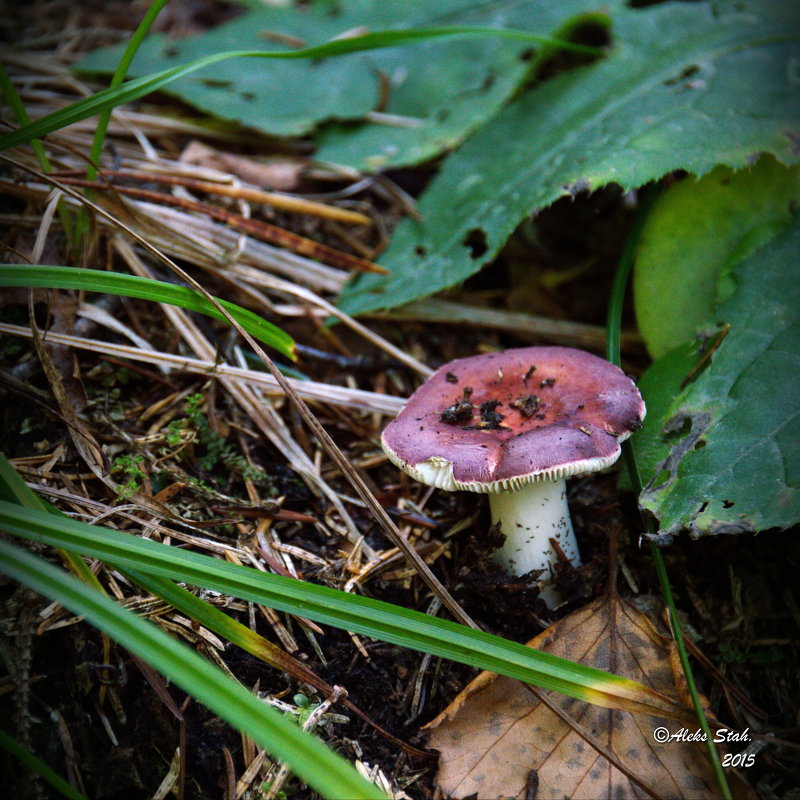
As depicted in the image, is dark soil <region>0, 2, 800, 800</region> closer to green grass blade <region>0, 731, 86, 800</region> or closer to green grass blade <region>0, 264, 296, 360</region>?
green grass blade <region>0, 731, 86, 800</region>

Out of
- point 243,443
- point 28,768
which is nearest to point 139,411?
point 243,443

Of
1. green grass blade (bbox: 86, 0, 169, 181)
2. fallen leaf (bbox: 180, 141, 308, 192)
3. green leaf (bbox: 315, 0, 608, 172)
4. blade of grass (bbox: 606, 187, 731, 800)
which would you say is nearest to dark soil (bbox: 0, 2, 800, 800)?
blade of grass (bbox: 606, 187, 731, 800)

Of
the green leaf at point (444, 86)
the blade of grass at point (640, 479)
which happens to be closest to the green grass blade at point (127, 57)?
the green leaf at point (444, 86)

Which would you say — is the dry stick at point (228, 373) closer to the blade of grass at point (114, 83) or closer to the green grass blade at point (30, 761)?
the blade of grass at point (114, 83)

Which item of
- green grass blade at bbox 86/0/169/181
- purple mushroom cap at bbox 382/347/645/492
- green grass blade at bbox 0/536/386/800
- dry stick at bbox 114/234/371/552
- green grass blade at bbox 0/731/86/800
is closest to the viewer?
green grass blade at bbox 0/536/386/800

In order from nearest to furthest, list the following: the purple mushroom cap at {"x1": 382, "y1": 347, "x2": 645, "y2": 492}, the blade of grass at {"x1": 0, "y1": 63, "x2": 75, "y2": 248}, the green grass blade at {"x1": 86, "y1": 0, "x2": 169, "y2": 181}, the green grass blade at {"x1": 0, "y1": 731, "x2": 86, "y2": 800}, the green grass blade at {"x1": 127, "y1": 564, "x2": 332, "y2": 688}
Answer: the green grass blade at {"x1": 0, "y1": 731, "x2": 86, "y2": 800} < the green grass blade at {"x1": 127, "y1": 564, "x2": 332, "y2": 688} < the purple mushroom cap at {"x1": 382, "y1": 347, "x2": 645, "y2": 492} < the green grass blade at {"x1": 86, "y1": 0, "x2": 169, "y2": 181} < the blade of grass at {"x1": 0, "y1": 63, "x2": 75, "y2": 248}

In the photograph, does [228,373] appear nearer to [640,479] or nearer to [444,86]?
[640,479]

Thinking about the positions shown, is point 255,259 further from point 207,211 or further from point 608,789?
point 608,789

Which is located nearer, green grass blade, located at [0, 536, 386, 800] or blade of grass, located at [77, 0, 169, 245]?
green grass blade, located at [0, 536, 386, 800]
